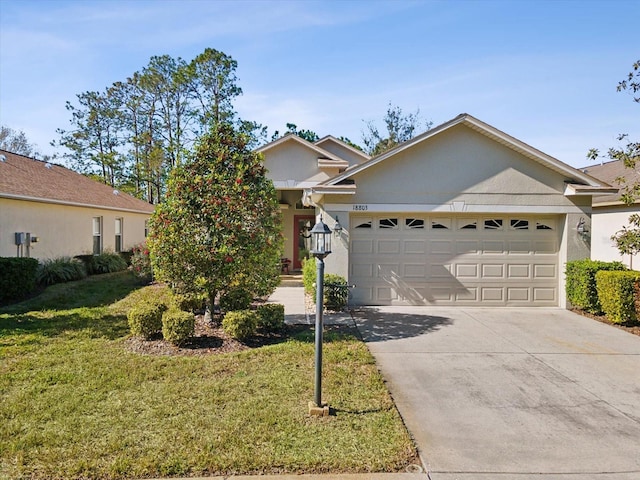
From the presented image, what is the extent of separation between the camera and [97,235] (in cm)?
1909

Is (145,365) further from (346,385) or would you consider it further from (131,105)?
(131,105)

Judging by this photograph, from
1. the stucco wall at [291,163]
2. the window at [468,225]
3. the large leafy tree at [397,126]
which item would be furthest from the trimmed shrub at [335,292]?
the large leafy tree at [397,126]

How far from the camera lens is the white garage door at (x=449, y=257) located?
37.2 feet

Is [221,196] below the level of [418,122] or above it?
below

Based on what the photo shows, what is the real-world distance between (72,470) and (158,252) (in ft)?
15.0

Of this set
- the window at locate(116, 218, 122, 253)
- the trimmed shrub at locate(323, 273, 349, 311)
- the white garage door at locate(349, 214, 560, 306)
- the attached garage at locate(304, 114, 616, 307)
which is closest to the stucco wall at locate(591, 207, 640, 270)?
the attached garage at locate(304, 114, 616, 307)

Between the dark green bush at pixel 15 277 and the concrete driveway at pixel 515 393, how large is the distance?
926cm

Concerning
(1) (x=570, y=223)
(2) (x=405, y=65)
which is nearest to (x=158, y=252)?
(1) (x=570, y=223)

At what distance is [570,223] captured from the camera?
11.1m

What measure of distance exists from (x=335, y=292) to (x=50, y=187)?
12.3 metres

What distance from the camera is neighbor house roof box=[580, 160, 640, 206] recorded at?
1523 cm

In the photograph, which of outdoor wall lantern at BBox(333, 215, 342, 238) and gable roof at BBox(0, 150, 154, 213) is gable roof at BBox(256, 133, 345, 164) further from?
gable roof at BBox(0, 150, 154, 213)

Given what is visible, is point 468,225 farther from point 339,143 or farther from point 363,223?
point 339,143

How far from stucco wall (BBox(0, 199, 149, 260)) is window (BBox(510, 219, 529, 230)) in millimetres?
14497
